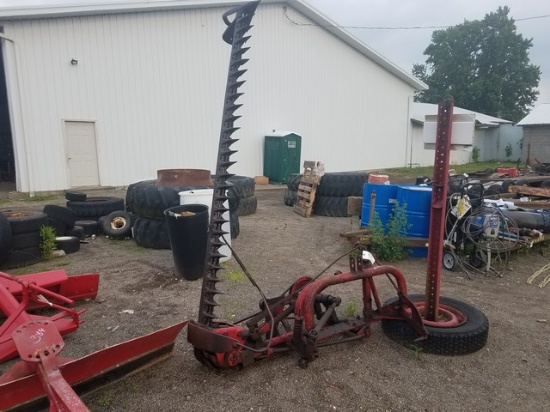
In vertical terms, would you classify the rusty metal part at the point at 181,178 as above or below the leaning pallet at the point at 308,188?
above

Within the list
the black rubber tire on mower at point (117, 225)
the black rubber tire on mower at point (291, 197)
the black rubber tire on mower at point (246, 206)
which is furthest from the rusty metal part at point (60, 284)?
the black rubber tire on mower at point (291, 197)

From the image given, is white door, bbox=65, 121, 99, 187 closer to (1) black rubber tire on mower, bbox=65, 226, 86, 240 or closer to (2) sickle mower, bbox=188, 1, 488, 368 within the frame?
(1) black rubber tire on mower, bbox=65, 226, 86, 240

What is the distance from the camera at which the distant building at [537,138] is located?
28172 millimetres

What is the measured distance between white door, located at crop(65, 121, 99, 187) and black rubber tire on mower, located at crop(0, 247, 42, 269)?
7.47 metres

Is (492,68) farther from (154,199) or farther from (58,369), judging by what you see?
(58,369)

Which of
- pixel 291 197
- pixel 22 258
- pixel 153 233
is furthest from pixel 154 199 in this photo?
pixel 291 197

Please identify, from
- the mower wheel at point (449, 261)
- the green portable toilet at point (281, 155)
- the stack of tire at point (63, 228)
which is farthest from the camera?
the green portable toilet at point (281, 155)

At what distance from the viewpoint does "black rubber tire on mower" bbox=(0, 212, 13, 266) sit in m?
5.14

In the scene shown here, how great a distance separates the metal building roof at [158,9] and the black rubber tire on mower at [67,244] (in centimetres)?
616

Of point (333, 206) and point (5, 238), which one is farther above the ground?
point (5, 238)

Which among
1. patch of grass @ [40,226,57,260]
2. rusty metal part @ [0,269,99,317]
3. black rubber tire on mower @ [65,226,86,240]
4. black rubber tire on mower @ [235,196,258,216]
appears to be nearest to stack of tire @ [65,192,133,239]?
black rubber tire on mower @ [65,226,86,240]

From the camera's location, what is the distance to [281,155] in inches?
631

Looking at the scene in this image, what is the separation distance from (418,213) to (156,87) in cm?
1069

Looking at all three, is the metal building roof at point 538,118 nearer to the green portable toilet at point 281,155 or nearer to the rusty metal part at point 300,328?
the green portable toilet at point 281,155
